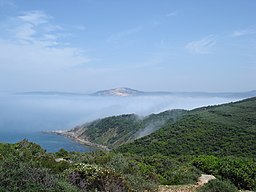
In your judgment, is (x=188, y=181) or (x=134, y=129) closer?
(x=188, y=181)

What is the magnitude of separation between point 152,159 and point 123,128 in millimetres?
89219

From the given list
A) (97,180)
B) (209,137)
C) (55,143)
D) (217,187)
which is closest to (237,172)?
(217,187)

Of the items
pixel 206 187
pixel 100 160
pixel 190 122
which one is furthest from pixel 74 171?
pixel 190 122

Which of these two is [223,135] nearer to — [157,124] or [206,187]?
[157,124]

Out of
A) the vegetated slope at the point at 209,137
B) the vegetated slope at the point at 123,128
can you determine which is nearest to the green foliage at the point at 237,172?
the vegetated slope at the point at 209,137

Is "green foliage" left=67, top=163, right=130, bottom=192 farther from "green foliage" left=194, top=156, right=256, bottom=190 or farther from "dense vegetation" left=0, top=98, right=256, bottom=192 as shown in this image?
"green foliage" left=194, top=156, right=256, bottom=190

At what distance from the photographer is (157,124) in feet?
351

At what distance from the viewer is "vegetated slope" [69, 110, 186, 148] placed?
105 m

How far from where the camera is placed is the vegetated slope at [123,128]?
104875 millimetres

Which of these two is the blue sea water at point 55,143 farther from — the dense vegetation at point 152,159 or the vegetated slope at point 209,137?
the vegetated slope at point 209,137

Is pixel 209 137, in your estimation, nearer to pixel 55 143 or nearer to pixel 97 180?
pixel 97 180

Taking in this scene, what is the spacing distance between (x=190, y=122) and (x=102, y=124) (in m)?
58.6

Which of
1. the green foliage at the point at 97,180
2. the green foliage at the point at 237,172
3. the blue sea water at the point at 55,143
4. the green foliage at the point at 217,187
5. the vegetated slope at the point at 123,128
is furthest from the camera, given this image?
the vegetated slope at the point at 123,128

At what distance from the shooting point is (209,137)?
6334 cm
